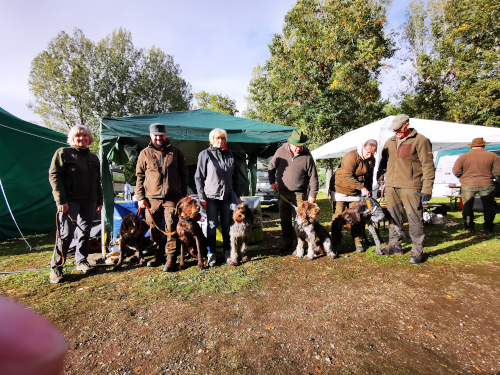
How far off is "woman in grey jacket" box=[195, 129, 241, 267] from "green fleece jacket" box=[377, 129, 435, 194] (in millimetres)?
2752

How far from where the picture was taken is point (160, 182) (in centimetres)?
405

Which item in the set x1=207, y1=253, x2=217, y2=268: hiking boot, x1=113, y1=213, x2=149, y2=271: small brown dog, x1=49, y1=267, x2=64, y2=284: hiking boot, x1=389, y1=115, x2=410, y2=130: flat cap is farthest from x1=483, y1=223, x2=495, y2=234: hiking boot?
x1=49, y1=267, x2=64, y2=284: hiking boot

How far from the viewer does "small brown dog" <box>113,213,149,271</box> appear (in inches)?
170

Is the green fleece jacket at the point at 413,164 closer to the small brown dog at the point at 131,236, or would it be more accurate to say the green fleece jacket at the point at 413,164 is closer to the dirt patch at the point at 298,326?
the dirt patch at the point at 298,326

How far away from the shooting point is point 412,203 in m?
4.07

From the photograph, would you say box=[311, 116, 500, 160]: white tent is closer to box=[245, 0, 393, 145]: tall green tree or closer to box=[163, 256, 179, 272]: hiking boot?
box=[163, 256, 179, 272]: hiking boot

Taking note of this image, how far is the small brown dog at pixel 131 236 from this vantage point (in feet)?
14.2

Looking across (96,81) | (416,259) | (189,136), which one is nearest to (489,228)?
(416,259)

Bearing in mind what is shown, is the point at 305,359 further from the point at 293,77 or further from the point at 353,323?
the point at 293,77

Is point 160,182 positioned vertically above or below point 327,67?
below

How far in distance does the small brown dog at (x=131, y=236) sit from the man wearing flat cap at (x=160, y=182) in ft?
1.04

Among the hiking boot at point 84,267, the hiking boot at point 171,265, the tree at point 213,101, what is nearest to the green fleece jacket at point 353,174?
the hiking boot at point 171,265

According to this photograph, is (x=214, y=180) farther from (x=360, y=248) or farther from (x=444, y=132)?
(x=444, y=132)

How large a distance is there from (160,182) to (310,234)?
2.70m
